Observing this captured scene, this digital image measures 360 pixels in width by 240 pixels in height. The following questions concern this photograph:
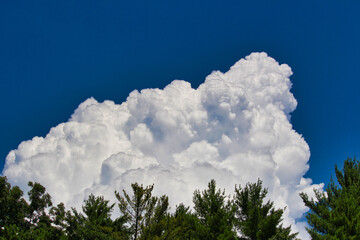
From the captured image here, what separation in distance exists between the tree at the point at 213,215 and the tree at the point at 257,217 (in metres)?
1.41

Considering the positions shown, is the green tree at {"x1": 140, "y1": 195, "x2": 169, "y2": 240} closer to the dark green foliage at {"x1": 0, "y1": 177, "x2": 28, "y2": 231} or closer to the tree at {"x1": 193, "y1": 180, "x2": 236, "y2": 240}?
the tree at {"x1": 193, "y1": 180, "x2": 236, "y2": 240}

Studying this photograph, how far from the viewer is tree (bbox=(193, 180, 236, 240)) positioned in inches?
818

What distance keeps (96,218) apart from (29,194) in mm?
10784

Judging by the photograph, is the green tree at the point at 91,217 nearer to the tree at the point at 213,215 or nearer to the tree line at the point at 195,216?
the tree line at the point at 195,216

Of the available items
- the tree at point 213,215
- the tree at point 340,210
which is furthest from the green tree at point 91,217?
the tree at point 340,210

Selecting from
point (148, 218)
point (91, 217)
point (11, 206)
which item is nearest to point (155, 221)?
point (148, 218)

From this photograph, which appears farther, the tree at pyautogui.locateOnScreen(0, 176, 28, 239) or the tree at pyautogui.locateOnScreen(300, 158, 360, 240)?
the tree at pyautogui.locateOnScreen(0, 176, 28, 239)

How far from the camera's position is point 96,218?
2658 cm

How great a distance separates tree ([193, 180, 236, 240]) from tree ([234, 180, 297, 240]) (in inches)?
55.6

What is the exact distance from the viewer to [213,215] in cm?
2209

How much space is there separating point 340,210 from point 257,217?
6057mm


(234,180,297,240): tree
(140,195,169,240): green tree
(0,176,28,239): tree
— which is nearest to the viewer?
(140,195,169,240): green tree

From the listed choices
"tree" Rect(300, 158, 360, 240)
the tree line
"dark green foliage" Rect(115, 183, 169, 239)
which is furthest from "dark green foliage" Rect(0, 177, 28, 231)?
"tree" Rect(300, 158, 360, 240)

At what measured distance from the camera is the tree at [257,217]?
67.9 ft
